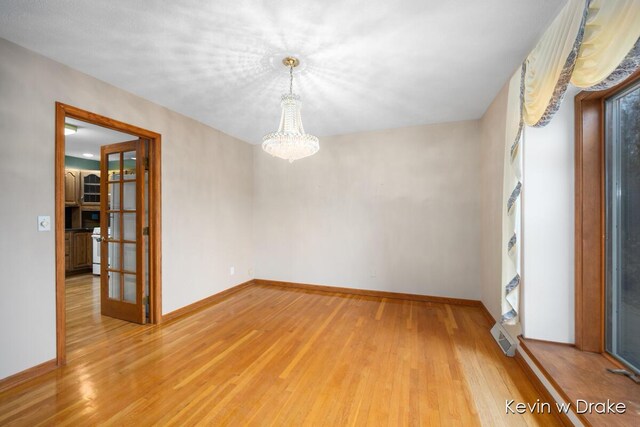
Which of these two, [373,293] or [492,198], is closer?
[492,198]

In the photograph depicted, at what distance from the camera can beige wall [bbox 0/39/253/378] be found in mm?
1834

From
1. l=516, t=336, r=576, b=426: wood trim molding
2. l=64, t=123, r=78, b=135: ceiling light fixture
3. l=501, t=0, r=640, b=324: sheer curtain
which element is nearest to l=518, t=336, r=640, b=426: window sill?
l=516, t=336, r=576, b=426: wood trim molding

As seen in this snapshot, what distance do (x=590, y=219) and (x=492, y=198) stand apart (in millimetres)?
1035

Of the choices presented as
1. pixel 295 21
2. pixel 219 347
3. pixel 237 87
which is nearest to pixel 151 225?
pixel 219 347

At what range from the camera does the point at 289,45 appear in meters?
1.89

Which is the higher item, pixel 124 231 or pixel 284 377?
pixel 124 231

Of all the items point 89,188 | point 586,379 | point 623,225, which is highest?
point 89,188

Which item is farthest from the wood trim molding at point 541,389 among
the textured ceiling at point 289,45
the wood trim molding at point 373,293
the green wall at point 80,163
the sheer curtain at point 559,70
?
the green wall at point 80,163

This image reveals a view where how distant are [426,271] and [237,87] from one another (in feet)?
11.0

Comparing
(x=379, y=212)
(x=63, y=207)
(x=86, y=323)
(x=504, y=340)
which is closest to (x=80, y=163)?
(x=86, y=323)

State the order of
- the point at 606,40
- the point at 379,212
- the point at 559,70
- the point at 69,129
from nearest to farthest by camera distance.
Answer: the point at 606,40 → the point at 559,70 → the point at 69,129 → the point at 379,212

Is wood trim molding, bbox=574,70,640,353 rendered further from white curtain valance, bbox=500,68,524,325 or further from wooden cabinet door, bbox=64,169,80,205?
wooden cabinet door, bbox=64,169,80,205

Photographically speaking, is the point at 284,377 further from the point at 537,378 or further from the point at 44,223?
the point at 44,223

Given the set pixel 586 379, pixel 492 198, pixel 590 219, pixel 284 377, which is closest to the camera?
pixel 586 379
